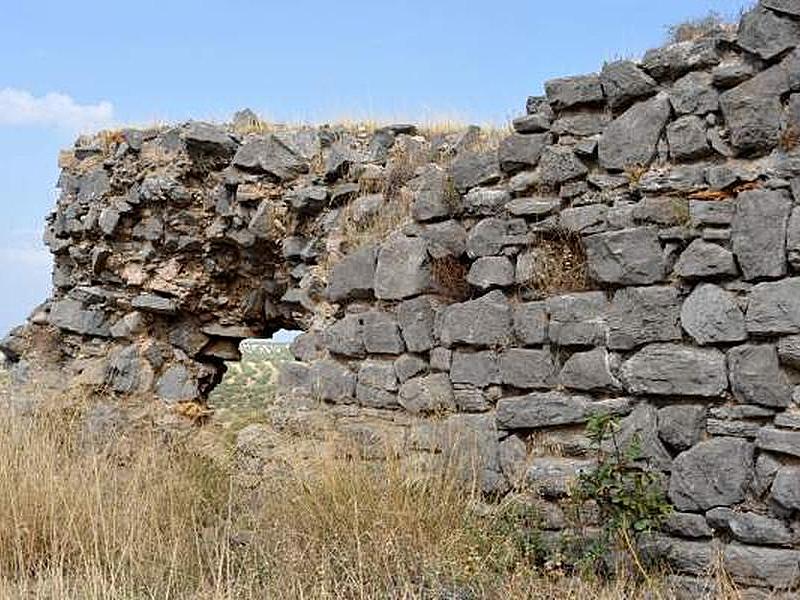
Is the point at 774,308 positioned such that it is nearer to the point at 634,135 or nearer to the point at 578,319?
the point at 578,319

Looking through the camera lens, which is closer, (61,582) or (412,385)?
(61,582)

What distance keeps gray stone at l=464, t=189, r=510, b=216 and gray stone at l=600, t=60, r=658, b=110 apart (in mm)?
889

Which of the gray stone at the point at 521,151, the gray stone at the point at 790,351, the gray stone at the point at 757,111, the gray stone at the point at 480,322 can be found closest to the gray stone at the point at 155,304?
the gray stone at the point at 480,322

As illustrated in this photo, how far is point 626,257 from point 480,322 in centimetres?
110

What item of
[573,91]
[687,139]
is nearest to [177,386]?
[573,91]

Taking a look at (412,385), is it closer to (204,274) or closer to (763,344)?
(763,344)

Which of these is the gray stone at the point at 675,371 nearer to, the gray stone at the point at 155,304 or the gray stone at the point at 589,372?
the gray stone at the point at 589,372

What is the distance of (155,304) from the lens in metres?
8.70

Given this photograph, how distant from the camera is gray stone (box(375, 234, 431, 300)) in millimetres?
6348

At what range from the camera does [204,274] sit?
870 centimetres

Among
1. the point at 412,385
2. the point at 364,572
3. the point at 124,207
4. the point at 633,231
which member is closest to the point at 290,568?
the point at 364,572

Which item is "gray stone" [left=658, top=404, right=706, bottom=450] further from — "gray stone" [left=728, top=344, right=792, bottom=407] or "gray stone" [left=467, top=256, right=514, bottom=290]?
"gray stone" [left=467, top=256, right=514, bottom=290]

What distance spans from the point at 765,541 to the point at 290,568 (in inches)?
91.7

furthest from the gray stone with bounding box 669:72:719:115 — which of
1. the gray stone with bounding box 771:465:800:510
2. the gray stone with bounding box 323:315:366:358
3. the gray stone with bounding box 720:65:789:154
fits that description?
the gray stone with bounding box 323:315:366:358
